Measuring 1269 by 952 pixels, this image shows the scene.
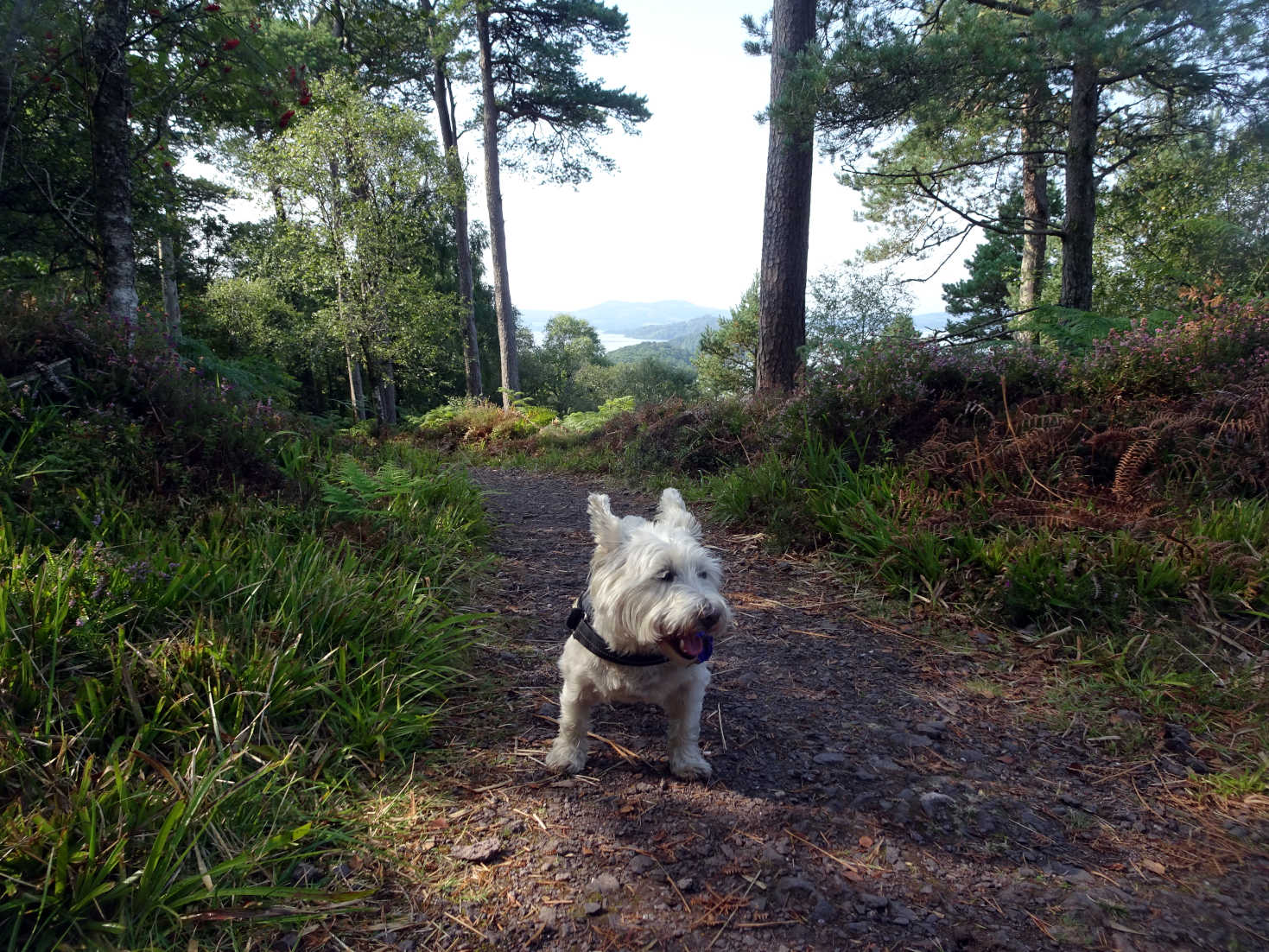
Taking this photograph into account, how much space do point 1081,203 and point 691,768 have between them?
8.78 metres

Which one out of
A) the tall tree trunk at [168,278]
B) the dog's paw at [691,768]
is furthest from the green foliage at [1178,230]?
the tall tree trunk at [168,278]

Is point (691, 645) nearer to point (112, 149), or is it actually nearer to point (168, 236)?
point (112, 149)

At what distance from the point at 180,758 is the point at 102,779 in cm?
23

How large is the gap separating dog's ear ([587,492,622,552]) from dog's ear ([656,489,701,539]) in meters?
0.28

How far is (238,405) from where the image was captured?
16.7 ft

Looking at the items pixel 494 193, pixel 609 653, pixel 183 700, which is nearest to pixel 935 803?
pixel 609 653

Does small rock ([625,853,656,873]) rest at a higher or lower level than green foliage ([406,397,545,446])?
lower

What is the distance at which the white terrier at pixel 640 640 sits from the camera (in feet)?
8.50

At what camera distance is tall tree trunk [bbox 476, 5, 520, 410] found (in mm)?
18188

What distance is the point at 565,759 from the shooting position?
111 inches

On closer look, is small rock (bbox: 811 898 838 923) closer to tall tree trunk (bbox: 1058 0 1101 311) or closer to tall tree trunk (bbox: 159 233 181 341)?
tall tree trunk (bbox: 1058 0 1101 311)

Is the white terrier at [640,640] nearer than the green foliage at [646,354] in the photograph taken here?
Yes

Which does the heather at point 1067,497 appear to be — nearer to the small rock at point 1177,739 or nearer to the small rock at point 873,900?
the small rock at point 1177,739

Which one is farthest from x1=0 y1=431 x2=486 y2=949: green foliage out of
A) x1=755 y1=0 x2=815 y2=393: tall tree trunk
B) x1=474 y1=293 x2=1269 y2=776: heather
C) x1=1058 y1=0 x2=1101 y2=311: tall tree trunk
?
x1=1058 y1=0 x2=1101 y2=311: tall tree trunk
